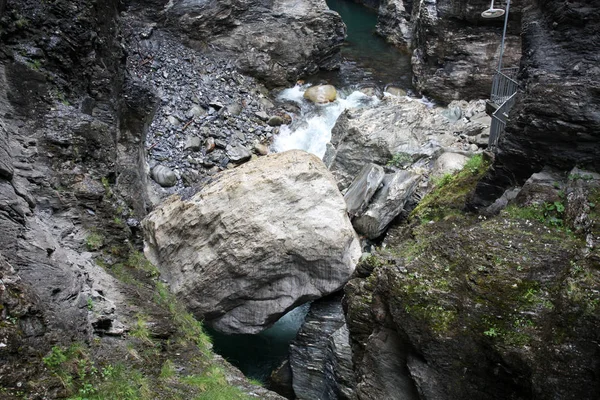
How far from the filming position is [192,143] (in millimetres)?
20297

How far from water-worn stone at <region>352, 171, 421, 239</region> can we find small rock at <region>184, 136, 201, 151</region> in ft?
24.9

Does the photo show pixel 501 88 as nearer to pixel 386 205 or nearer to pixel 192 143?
pixel 386 205

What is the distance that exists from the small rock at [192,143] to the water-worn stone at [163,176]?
1646 mm

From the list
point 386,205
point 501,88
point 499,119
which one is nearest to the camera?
point 499,119

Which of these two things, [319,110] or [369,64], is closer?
[319,110]

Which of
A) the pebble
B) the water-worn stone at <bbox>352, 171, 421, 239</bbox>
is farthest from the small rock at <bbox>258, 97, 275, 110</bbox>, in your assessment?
the water-worn stone at <bbox>352, 171, 421, 239</bbox>

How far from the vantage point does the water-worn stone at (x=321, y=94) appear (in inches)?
960

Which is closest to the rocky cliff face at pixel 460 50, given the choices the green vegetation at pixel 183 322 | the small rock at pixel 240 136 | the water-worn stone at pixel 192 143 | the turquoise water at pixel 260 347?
the small rock at pixel 240 136

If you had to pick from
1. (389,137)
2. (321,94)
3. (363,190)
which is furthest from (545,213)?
(321,94)

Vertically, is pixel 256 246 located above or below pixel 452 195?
below

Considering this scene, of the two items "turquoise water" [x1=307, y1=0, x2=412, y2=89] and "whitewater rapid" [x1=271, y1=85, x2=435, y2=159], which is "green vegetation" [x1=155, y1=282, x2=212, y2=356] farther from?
"turquoise water" [x1=307, y1=0, x2=412, y2=89]

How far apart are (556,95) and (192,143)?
48.5ft

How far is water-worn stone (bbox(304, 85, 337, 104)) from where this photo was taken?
24373 mm

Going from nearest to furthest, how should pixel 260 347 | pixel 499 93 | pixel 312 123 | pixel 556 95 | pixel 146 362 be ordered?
pixel 556 95 → pixel 146 362 → pixel 499 93 → pixel 260 347 → pixel 312 123
